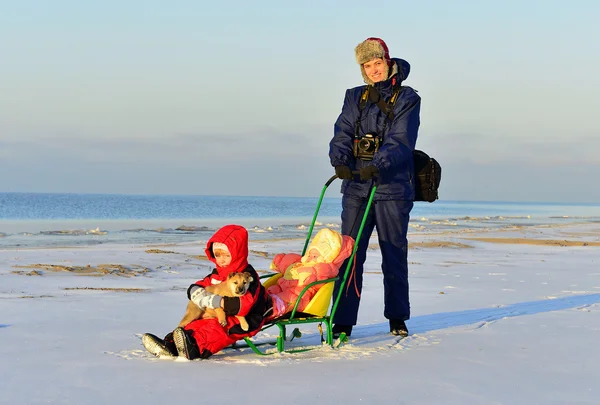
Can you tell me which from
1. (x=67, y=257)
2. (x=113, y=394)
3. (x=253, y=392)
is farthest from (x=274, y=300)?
(x=67, y=257)

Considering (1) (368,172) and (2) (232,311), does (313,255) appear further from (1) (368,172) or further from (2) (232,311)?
(2) (232,311)

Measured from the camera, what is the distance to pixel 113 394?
3.90 m

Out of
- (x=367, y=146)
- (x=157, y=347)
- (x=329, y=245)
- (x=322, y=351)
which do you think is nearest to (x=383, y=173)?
(x=367, y=146)

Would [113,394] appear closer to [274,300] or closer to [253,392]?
[253,392]

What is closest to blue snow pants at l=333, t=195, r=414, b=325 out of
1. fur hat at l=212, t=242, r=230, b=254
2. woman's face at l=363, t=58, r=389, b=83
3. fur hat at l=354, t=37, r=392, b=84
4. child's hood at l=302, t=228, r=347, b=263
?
child's hood at l=302, t=228, r=347, b=263

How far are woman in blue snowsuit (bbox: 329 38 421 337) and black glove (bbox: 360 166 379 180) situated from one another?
0.25 metres

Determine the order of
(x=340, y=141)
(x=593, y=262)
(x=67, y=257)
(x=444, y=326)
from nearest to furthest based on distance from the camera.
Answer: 1. (x=340, y=141)
2. (x=444, y=326)
3. (x=67, y=257)
4. (x=593, y=262)

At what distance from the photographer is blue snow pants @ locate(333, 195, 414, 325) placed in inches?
Answer: 234

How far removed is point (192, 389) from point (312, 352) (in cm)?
135

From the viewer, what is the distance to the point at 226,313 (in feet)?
15.7

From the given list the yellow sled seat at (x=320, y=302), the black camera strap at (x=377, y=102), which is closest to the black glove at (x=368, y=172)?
the black camera strap at (x=377, y=102)

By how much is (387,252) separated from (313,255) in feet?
2.69

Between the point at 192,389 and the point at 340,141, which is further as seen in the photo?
the point at 340,141

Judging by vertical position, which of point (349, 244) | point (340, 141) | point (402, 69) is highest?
point (402, 69)
